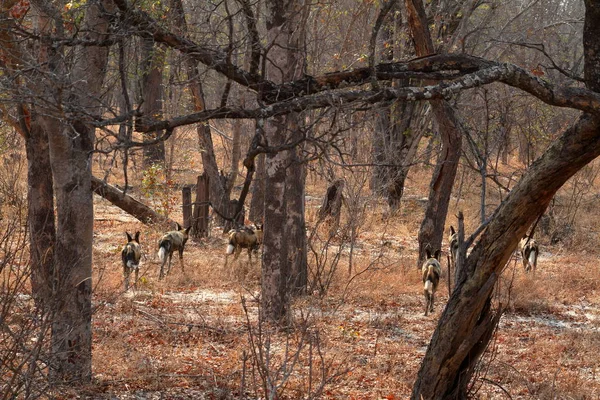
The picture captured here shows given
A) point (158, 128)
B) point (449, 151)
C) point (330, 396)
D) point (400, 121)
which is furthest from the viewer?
point (400, 121)

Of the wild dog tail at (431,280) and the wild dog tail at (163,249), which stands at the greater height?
the wild dog tail at (163,249)

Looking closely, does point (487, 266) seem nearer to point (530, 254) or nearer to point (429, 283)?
point (429, 283)

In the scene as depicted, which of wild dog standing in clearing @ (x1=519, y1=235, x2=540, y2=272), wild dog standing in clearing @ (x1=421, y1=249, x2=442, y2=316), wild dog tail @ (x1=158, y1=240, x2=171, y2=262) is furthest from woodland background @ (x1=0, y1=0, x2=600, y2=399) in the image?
wild dog standing in clearing @ (x1=421, y1=249, x2=442, y2=316)

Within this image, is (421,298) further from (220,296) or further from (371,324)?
(220,296)

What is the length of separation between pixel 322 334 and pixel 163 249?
12.0 ft

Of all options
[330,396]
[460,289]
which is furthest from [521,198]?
[330,396]

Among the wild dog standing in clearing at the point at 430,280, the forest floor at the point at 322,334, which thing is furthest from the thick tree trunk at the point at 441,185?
the wild dog standing in clearing at the point at 430,280

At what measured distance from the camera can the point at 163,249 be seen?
11016 mm

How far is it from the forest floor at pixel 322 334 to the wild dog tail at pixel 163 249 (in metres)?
0.34

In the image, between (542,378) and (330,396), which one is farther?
(542,378)

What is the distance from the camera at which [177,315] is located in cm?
882

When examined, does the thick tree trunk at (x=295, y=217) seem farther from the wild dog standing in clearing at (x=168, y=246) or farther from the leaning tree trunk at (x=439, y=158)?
the wild dog standing in clearing at (x=168, y=246)

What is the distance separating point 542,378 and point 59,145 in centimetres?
489

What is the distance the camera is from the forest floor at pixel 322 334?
6.48 meters
